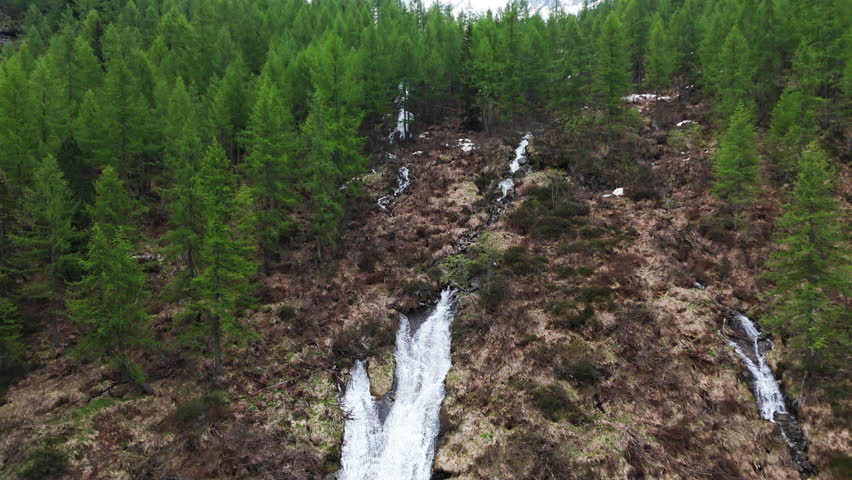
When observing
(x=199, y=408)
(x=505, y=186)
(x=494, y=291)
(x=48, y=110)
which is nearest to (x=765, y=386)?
(x=494, y=291)

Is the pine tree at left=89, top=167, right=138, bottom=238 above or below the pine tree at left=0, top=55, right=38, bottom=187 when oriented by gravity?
below

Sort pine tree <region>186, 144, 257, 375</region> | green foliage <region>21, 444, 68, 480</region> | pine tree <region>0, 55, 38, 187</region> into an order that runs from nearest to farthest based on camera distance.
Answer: green foliage <region>21, 444, 68, 480</region> → pine tree <region>186, 144, 257, 375</region> → pine tree <region>0, 55, 38, 187</region>

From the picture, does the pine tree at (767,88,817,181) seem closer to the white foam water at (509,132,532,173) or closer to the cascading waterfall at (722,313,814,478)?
the cascading waterfall at (722,313,814,478)

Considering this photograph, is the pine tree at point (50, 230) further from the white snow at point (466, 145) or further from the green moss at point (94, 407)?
the white snow at point (466, 145)

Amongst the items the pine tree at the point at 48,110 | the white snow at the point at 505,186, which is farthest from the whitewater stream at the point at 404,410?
the pine tree at the point at 48,110

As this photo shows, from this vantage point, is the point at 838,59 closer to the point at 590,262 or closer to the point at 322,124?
the point at 590,262

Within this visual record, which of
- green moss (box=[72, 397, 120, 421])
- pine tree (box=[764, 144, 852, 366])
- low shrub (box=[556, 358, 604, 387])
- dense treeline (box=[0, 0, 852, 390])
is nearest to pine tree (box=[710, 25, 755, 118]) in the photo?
Answer: dense treeline (box=[0, 0, 852, 390])
